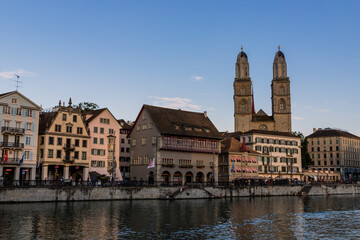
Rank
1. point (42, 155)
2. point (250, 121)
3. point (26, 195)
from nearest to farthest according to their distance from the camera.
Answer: point (26, 195)
point (42, 155)
point (250, 121)

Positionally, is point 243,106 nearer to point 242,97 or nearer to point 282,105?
point 242,97

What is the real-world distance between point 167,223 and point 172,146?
4184 centimetres

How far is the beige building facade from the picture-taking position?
149375 millimetres

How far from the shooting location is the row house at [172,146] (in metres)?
79.6

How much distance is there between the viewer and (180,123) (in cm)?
8512

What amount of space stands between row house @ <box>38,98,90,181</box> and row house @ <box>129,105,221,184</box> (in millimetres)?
11018

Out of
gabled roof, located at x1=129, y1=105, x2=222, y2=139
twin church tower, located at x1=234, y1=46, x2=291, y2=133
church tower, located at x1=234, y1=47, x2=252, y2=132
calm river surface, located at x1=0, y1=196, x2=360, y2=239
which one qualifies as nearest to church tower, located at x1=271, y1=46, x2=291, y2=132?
twin church tower, located at x1=234, y1=46, x2=291, y2=133

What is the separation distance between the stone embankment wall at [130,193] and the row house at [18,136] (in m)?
11.6

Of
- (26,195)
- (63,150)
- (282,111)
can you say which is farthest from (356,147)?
(26,195)

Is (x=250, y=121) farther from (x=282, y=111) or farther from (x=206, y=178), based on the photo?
(x=206, y=178)

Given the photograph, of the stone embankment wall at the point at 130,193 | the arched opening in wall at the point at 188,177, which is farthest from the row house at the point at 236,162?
the arched opening in wall at the point at 188,177

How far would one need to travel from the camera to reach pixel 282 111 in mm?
132500

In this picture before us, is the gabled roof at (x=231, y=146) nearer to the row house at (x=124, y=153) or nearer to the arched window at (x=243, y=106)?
the row house at (x=124, y=153)

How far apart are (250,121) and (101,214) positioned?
91.4 meters
